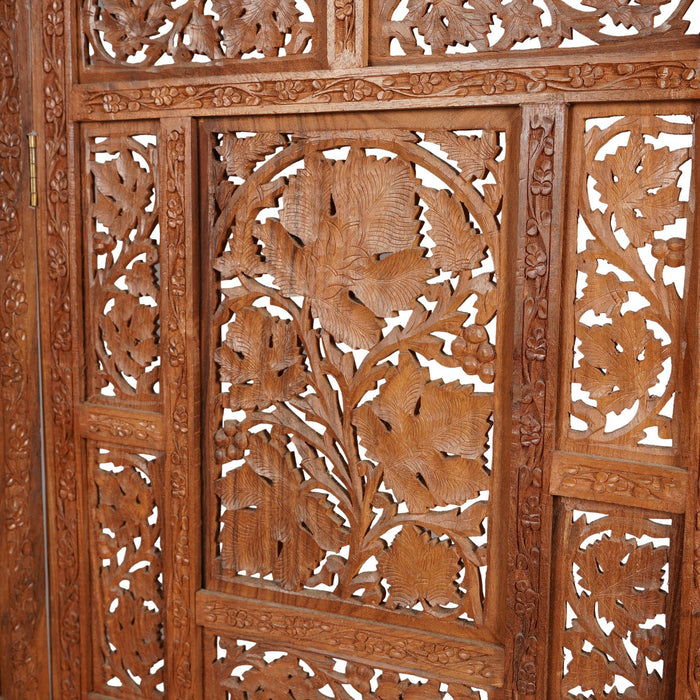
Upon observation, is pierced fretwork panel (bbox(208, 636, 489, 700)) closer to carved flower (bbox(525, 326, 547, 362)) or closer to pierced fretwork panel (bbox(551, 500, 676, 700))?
pierced fretwork panel (bbox(551, 500, 676, 700))

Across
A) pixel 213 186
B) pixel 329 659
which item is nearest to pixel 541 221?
pixel 213 186

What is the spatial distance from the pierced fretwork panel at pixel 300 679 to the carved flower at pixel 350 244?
0.65 m

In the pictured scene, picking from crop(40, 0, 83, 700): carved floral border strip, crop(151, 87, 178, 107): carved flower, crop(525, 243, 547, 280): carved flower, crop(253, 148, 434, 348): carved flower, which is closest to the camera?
crop(525, 243, 547, 280): carved flower

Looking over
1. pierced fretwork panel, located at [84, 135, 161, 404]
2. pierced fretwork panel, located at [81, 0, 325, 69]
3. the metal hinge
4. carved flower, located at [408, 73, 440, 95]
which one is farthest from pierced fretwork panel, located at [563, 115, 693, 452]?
the metal hinge

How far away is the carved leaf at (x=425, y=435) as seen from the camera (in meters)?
1.56

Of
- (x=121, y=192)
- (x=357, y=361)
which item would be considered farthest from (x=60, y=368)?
(x=357, y=361)

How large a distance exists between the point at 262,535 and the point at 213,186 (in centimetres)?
70

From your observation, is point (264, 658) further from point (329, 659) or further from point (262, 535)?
point (262, 535)

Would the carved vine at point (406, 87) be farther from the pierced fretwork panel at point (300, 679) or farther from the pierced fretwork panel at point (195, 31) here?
the pierced fretwork panel at point (300, 679)

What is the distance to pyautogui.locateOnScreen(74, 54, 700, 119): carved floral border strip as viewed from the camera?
4.43 ft

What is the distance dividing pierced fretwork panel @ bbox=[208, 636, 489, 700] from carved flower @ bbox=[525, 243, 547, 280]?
2.54 ft

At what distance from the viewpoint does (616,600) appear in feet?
4.90

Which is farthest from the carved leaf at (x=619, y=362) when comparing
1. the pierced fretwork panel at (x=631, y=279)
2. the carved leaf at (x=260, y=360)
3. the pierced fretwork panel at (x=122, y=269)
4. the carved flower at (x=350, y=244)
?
the pierced fretwork panel at (x=122, y=269)

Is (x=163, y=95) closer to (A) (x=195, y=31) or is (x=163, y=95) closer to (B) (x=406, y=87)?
(A) (x=195, y=31)
